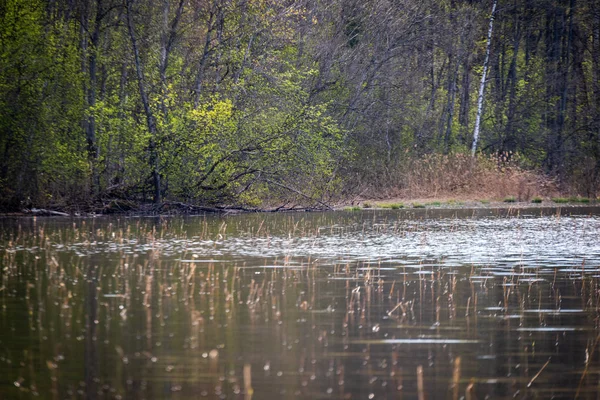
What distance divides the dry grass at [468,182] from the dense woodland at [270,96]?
118 cm

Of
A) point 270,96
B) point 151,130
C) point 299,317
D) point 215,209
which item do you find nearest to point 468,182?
point 270,96

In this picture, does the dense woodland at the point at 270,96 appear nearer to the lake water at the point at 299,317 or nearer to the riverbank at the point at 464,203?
the riverbank at the point at 464,203

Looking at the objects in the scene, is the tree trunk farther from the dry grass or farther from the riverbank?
the dry grass

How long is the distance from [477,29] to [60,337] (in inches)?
1576

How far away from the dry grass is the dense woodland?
1.18m

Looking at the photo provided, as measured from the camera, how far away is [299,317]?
36.9ft

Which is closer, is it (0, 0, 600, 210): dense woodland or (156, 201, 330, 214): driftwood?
(0, 0, 600, 210): dense woodland

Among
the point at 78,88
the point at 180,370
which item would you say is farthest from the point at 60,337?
the point at 78,88

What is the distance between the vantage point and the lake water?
805cm

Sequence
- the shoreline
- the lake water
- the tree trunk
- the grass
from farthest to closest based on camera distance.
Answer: the grass → the tree trunk → the shoreline → the lake water

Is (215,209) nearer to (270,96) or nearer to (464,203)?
(270,96)

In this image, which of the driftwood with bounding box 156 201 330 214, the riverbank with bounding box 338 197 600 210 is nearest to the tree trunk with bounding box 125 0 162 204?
the driftwood with bounding box 156 201 330 214

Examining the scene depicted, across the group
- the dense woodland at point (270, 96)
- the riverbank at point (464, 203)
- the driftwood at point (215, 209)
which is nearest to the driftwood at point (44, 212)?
the dense woodland at point (270, 96)

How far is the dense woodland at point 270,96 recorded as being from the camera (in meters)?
31.6
